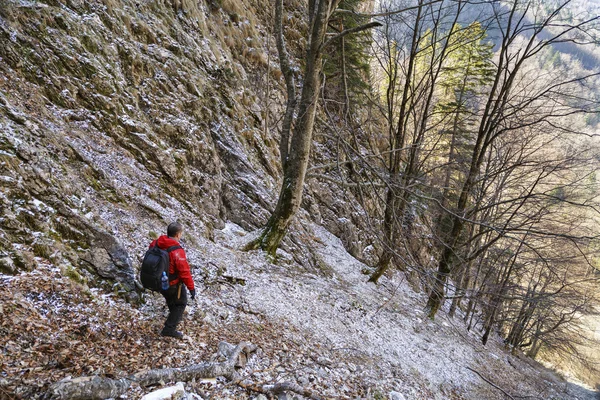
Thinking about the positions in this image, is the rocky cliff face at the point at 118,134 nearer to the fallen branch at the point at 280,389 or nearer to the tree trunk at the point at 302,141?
the tree trunk at the point at 302,141

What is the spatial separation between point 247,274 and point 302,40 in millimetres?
18060

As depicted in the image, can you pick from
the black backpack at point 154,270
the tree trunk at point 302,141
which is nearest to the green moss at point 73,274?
the black backpack at point 154,270

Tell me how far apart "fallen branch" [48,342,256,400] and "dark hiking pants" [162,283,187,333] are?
66 centimetres

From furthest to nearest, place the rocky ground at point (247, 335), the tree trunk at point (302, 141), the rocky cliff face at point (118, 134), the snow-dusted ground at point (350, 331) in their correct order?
1. the tree trunk at point (302, 141)
2. the snow-dusted ground at point (350, 331)
3. the rocky cliff face at point (118, 134)
4. the rocky ground at point (247, 335)

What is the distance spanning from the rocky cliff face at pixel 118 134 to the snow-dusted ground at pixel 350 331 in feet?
5.03

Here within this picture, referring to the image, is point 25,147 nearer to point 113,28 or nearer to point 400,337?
point 113,28

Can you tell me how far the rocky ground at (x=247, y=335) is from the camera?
312cm

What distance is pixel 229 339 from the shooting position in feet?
14.6

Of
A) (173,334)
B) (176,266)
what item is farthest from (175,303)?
(176,266)

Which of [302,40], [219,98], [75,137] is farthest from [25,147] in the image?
[302,40]

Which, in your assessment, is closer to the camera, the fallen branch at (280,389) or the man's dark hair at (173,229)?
the fallen branch at (280,389)

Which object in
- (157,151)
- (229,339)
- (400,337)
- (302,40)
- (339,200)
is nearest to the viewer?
(229,339)

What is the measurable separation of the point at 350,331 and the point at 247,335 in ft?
9.59

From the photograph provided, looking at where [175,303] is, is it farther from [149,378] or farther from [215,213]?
[215,213]
